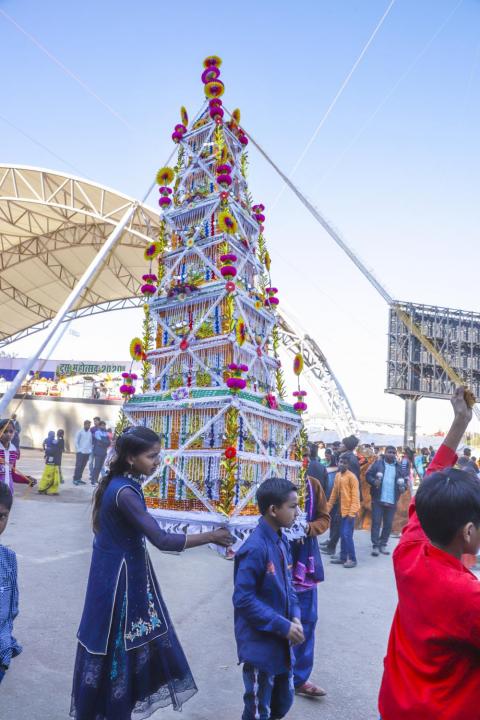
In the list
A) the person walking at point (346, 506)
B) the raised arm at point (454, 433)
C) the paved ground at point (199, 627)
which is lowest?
the paved ground at point (199, 627)

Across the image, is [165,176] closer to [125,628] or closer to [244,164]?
[244,164]

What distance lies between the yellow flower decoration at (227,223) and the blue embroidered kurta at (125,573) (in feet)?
10.3

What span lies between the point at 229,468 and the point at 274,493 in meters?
1.68

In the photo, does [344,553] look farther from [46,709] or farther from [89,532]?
[46,709]

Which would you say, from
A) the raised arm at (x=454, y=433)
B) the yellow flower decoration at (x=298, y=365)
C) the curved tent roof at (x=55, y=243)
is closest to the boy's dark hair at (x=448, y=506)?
the raised arm at (x=454, y=433)

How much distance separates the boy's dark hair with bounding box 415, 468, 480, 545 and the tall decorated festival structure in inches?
106

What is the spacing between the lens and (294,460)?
5.16 meters

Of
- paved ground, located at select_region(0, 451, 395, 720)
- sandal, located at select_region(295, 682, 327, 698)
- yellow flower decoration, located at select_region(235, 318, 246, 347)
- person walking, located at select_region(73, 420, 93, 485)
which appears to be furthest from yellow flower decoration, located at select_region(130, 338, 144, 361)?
person walking, located at select_region(73, 420, 93, 485)

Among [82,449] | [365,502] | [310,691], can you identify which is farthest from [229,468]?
[82,449]

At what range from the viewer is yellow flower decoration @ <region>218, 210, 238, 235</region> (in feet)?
16.3

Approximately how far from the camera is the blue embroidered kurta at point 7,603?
2.45 m

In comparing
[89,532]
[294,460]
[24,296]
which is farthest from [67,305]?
[24,296]

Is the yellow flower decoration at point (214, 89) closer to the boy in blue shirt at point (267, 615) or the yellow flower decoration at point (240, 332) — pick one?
the yellow flower decoration at point (240, 332)

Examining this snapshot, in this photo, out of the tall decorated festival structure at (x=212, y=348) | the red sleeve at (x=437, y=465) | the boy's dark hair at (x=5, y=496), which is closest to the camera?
the red sleeve at (x=437, y=465)
